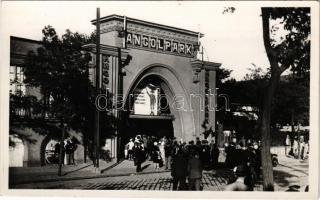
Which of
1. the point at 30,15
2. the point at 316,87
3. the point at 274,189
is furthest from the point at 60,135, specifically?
the point at 316,87

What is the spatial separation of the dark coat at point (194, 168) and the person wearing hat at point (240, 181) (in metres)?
0.77

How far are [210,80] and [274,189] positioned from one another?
5.59 metres

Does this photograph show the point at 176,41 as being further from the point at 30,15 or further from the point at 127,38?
the point at 30,15

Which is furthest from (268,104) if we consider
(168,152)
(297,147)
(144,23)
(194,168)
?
(168,152)

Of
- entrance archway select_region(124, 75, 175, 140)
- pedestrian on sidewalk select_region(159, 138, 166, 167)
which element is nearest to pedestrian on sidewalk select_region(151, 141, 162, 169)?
pedestrian on sidewalk select_region(159, 138, 166, 167)

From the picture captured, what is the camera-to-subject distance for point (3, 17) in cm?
1149

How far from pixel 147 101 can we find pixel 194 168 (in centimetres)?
458

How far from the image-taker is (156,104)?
16047mm

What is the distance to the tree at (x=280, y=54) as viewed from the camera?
11.3 meters

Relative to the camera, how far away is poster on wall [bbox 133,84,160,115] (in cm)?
1554

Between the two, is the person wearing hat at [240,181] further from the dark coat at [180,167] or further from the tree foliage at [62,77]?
the tree foliage at [62,77]

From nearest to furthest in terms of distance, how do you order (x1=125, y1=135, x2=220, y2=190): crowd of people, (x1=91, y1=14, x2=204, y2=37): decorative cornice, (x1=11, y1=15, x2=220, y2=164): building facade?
(x1=125, y1=135, x2=220, y2=190): crowd of people, (x1=91, y1=14, x2=204, y2=37): decorative cornice, (x1=11, y1=15, x2=220, y2=164): building facade

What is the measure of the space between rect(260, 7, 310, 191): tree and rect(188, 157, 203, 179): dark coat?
4.83 ft

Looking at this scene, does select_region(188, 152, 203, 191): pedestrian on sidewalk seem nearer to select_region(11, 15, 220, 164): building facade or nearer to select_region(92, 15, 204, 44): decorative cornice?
select_region(11, 15, 220, 164): building facade
